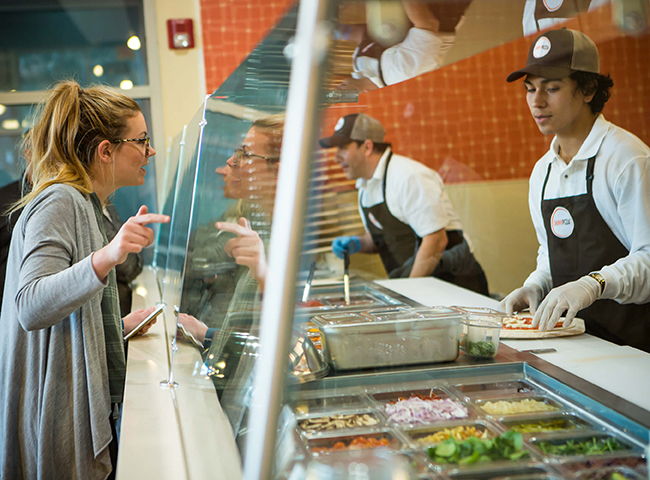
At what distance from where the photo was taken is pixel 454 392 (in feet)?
3.32

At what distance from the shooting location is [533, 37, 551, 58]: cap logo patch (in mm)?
1411

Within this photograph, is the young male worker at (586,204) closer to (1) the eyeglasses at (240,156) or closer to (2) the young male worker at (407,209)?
(1) the eyeglasses at (240,156)

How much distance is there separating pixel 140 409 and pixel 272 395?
695 millimetres

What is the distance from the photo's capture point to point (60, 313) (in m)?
1.10

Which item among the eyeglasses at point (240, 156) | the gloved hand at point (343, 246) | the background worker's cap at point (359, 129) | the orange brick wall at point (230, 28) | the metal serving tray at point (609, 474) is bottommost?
the metal serving tray at point (609, 474)

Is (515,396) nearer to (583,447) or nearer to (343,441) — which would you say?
(583,447)

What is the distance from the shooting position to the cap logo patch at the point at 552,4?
981mm

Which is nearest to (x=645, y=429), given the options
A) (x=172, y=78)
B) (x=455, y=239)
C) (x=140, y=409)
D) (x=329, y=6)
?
(x=329, y=6)

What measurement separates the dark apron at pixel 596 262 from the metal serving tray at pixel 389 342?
2.09ft

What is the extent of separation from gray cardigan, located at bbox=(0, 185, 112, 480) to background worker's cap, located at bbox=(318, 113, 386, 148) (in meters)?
1.81

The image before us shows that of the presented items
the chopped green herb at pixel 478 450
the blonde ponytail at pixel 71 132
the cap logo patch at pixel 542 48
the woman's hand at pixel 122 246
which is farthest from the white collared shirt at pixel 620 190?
the blonde ponytail at pixel 71 132

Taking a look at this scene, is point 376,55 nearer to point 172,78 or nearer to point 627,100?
point 627,100

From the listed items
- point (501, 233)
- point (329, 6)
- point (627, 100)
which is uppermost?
point (627, 100)

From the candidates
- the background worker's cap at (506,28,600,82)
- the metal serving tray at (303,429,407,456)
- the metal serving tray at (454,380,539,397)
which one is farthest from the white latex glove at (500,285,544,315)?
the metal serving tray at (303,429,407,456)
